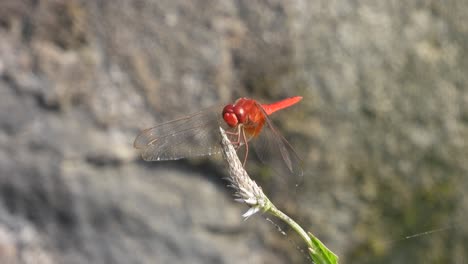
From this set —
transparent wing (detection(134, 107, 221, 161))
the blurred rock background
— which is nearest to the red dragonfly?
transparent wing (detection(134, 107, 221, 161))

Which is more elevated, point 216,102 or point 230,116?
point 216,102

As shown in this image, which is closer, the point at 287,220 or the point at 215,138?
the point at 287,220

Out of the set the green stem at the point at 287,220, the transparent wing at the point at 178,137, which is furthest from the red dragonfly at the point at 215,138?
the green stem at the point at 287,220

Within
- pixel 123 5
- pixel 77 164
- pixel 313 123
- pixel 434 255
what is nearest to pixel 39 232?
pixel 77 164

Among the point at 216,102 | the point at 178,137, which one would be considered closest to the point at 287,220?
the point at 178,137

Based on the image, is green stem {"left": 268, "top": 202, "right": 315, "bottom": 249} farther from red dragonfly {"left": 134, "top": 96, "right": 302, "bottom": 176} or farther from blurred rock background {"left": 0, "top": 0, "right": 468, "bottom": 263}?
blurred rock background {"left": 0, "top": 0, "right": 468, "bottom": 263}

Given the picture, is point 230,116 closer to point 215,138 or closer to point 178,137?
point 215,138

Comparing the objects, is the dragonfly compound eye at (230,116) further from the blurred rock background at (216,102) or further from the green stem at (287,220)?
the blurred rock background at (216,102)

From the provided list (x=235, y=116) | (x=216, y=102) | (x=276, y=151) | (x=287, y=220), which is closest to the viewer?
(x=287, y=220)

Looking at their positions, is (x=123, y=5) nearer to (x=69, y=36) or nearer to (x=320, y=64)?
(x=69, y=36)
